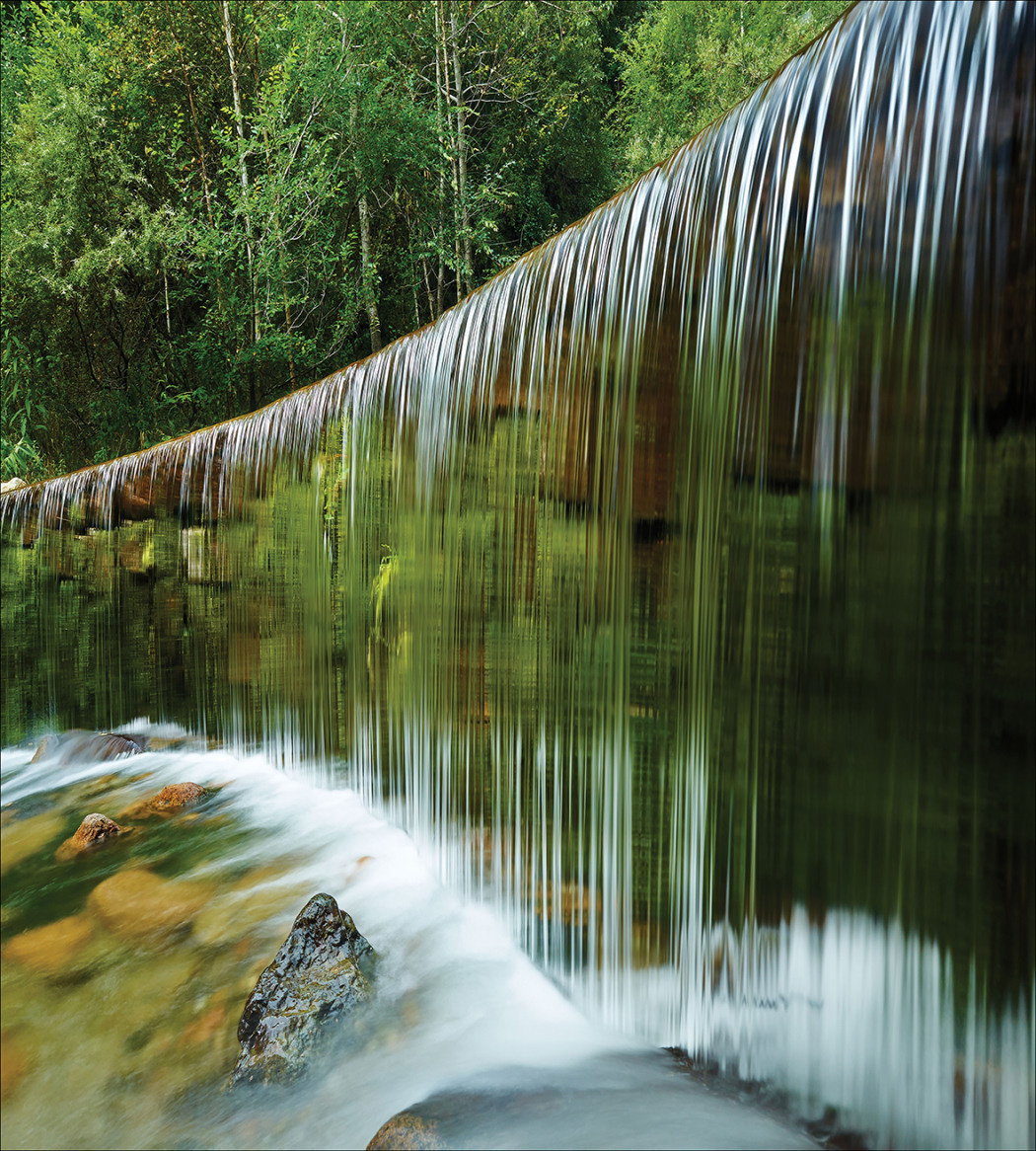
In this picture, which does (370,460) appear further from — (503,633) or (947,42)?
(947,42)

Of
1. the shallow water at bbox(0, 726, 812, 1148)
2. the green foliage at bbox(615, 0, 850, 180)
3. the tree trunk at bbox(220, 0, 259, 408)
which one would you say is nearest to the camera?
the shallow water at bbox(0, 726, 812, 1148)

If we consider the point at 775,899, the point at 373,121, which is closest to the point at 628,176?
the point at 373,121

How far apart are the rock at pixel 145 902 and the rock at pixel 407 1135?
1838 mm

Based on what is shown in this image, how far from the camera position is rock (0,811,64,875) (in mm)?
4426

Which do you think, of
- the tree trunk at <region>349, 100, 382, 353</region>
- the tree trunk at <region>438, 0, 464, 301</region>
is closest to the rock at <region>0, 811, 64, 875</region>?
the tree trunk at <region>349, 100, 382, 353</region>

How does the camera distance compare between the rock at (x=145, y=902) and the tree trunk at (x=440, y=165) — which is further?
the tree trunk at (x=440, y=165)

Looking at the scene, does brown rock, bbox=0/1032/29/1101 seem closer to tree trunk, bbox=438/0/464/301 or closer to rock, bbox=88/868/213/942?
rock, bbox=88/868/213/942

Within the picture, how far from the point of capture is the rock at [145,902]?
11.0 feet

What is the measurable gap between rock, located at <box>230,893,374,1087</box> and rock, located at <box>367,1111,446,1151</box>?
57cm

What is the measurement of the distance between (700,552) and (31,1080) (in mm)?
2925

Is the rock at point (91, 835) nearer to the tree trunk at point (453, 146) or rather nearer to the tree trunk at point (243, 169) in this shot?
the tree trunk at point (243, 169)

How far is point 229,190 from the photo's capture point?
417 inches

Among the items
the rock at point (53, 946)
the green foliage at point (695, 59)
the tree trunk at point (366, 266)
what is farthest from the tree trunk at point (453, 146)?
the rock at point (53, 946)

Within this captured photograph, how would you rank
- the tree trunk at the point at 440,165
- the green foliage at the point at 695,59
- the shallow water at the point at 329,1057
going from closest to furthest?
the shallow water at the point at 329,1057 < the tree trunk at the point at 440,165 < the green foliage at the point at 695,59
